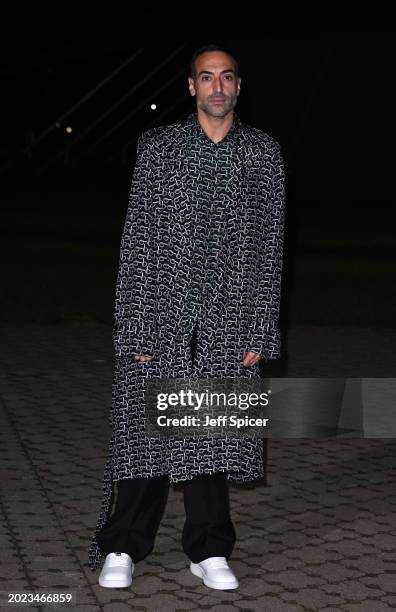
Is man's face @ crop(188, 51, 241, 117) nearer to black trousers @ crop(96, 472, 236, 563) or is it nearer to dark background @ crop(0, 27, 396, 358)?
dark background @ crop(0, 27, 396, 358)

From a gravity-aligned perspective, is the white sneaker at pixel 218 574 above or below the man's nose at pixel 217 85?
below

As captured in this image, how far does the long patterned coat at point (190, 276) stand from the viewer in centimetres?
430

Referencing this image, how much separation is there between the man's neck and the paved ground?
1.65 meters

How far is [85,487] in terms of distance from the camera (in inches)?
234

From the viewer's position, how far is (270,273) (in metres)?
4.38

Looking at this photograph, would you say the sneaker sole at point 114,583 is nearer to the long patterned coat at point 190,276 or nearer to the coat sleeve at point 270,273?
the long patterned coat at point 190,276

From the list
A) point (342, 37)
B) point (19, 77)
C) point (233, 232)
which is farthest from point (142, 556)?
point (19, 77)

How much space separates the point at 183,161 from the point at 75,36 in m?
35.6

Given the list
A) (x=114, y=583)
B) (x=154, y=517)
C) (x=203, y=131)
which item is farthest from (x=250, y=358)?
(x=114, y=583)

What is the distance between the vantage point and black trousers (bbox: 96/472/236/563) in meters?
4.42

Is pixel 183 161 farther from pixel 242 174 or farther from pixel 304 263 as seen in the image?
pixel 304 263

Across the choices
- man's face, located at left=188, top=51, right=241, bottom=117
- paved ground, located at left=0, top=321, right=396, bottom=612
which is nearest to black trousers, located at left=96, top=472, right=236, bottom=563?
paved ground, located at left=0, top=321, right=396, bottom=612

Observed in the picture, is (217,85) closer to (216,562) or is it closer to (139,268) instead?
(139,268)

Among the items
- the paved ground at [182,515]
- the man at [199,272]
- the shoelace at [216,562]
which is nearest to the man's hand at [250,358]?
the man at [199,272]
